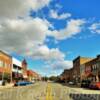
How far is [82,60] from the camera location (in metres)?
111

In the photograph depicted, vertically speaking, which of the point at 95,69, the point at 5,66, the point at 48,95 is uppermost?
the point at 5,66

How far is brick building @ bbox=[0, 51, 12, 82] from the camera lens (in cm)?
7925

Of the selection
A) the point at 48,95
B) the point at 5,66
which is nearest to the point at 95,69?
the point at 5,66

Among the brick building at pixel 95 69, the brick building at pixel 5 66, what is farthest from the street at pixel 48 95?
the brick building at pixel 5 66

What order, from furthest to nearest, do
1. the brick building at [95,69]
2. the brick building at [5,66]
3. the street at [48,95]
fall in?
1. the brick building at [5,66]
2. the brick building at [95,69]
3. the street at [48,95]

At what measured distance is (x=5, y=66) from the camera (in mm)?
84250

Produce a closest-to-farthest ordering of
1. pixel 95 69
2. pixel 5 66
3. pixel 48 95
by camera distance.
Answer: pixel 48 95 → pixel 95 69 → pixel 5 66

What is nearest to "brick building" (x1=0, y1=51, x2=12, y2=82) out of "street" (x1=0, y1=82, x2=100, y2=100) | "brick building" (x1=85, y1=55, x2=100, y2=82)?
"brick building" (x1=85, y1=55, x2=100, y2=82)

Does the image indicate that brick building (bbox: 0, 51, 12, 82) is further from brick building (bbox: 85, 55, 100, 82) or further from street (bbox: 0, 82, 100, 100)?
street (bbox: 0, 82, 100, 100)

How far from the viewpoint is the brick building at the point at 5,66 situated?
79.2 m

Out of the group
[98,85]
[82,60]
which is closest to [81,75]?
[82,60]

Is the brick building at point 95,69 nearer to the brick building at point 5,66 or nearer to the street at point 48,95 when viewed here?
the brick building at point 5,66

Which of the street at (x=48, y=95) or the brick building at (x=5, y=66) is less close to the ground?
the brick building at (x=5, y=66)

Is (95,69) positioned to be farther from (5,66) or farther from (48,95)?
(48,95)
